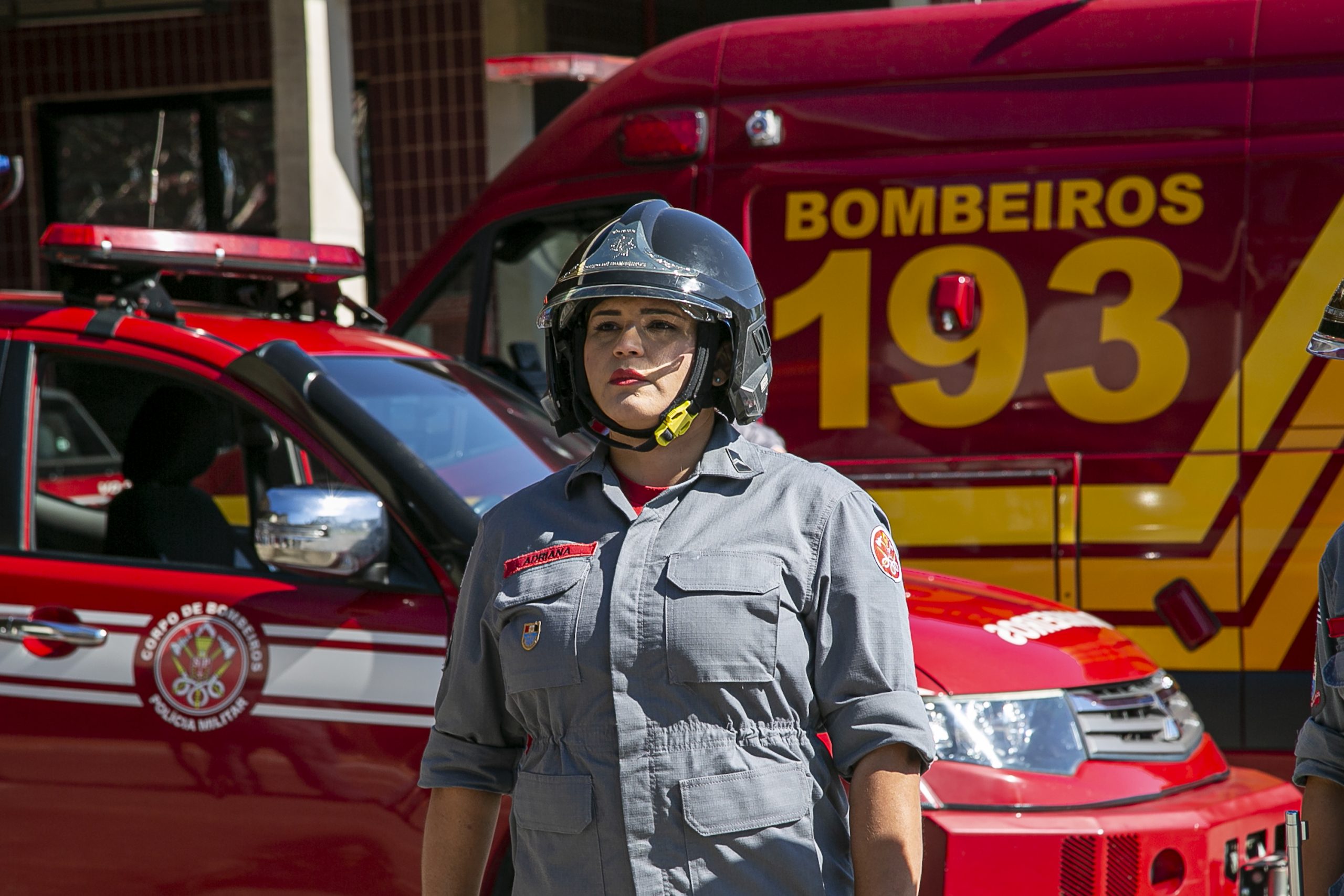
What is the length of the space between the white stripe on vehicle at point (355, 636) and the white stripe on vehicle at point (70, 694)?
1.05 ft

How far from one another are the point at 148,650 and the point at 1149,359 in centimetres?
318

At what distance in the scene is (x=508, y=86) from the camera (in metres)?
10.5

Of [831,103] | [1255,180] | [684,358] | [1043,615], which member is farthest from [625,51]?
[684,358]

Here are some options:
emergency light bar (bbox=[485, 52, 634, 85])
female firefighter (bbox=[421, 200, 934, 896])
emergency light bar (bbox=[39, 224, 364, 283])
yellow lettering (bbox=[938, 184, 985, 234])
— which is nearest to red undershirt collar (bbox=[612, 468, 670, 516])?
female firefighter (bbox=[421, 200, 934, 896])

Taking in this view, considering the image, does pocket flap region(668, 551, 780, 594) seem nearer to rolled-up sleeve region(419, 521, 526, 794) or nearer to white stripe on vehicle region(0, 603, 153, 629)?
rolled-up sleeve region(419, 521, 526, 794)

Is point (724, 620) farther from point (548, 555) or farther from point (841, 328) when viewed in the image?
point (841, 328)

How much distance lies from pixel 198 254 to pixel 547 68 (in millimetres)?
2699

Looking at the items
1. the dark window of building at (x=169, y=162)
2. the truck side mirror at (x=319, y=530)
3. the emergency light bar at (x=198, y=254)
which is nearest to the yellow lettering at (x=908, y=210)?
the emergency light bar at (x=198, y=254)

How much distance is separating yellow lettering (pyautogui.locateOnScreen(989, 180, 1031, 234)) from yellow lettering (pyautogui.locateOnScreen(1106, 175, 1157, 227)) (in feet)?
0.86

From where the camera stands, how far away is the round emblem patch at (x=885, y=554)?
1995 millimetres

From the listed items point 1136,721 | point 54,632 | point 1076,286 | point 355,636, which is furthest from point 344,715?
point 1076,286

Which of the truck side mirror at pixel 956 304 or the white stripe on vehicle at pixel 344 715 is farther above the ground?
the truck side mirror at pixel 956 304

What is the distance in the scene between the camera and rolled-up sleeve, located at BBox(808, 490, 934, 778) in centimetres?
192

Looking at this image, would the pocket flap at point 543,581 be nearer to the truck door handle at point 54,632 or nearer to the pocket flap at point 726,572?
the pocket flap at point 726,572
